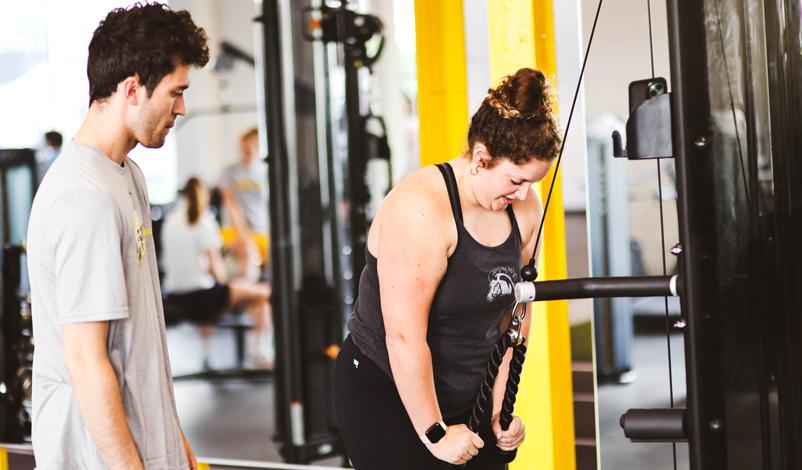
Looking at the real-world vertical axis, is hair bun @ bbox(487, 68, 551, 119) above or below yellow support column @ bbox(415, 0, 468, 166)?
below

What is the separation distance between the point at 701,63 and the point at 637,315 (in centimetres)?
199

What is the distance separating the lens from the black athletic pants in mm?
1748

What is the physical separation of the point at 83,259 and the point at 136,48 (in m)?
0.33

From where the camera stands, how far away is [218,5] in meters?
4.14

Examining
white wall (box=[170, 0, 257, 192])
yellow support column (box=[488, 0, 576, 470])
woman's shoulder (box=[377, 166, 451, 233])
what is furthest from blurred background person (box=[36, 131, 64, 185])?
woman's shoulder (box=[377, 166, 451, 233])

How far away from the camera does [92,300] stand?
126 cm

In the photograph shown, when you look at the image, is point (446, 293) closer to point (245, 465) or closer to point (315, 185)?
point (315, 185)

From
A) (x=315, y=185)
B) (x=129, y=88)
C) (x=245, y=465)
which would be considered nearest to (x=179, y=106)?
(x=129, y=88)

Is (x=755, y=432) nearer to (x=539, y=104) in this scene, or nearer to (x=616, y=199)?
(x=539, y=104)

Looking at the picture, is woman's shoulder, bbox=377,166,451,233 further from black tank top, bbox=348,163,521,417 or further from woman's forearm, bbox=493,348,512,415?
woman's forearm, bbox=493,348,512,415

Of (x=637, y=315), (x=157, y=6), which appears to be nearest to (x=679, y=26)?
(x=157, y=6)

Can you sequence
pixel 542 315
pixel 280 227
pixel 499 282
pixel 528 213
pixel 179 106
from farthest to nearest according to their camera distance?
1. pixel 280 227
2. pixel 542 315
3. pixel 528 213
4. pixel 499 282
5. pixel 179 106

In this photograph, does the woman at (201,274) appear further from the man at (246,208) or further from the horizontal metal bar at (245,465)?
the horizontal metal bar at (245,465)

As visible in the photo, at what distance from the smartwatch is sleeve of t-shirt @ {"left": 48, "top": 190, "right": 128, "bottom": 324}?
646mm
